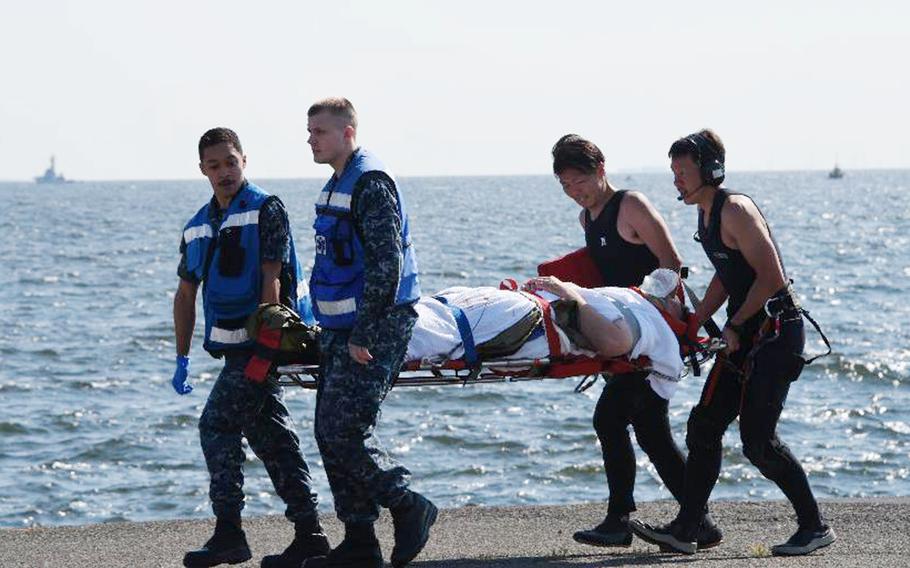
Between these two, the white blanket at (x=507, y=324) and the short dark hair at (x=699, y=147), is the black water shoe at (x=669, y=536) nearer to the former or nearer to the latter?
the white blanket at (x=507, y=324)

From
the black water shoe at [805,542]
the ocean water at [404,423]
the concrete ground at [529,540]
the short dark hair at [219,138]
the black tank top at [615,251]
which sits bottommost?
the ocean water at [404,423]

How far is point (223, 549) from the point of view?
7816mm

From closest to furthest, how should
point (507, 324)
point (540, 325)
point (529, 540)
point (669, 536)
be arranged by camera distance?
point (507, 324), point (540, 325), point (669, 536), point (529, 540)

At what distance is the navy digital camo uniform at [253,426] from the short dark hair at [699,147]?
2.01 meters

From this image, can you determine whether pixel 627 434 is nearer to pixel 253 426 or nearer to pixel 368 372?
pixel 368 372

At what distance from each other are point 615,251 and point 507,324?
1.00m

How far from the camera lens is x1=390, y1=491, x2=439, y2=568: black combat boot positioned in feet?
24.8

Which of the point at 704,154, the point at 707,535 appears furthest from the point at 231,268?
the point at 707,535

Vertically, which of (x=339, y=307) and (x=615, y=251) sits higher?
(x=615, y=251)

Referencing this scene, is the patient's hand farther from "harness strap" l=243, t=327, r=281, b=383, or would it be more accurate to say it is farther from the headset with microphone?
"harness strap" l=243, t=327, r=281, b=383

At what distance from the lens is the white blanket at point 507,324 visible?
7.69 meters

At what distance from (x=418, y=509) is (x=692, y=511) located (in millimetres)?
1584

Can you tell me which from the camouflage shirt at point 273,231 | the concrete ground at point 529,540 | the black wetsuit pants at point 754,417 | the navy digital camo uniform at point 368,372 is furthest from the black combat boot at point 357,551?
the black wetsuit pants at point 754,417

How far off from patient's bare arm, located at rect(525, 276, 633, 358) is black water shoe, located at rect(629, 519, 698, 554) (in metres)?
1.02
